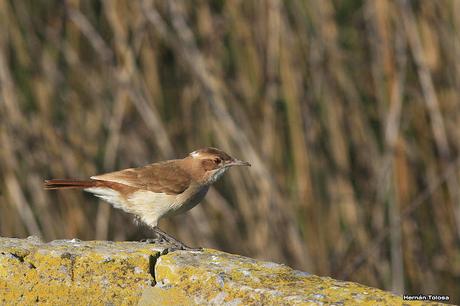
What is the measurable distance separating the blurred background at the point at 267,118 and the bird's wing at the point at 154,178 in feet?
1.84

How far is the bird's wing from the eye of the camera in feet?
10.9

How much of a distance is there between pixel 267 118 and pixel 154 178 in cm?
91

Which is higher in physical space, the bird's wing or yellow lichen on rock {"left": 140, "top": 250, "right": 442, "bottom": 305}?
the bird's wing

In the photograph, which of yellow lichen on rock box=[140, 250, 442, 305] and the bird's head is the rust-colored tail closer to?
the bird's head

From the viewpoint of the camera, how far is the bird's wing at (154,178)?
3326mm

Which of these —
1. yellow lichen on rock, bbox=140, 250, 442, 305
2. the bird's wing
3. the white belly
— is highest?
the bird's wing

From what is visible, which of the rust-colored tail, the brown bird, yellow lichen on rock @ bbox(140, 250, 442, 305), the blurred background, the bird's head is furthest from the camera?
the blurred background

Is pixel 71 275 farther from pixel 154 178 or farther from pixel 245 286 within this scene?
pixel 154 178

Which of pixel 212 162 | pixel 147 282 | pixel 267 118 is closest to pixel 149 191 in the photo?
pixel 212 162

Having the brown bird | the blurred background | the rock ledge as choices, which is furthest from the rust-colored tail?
the rock ledge

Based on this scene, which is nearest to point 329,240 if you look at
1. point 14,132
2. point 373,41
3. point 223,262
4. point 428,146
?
point 428,146

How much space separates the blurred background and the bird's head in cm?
29

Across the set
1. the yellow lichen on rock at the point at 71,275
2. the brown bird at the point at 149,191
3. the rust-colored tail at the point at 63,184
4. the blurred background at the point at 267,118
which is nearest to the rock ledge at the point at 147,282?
the yellow lichen on rock at the point at 71,275

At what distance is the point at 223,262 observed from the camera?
1956mm
